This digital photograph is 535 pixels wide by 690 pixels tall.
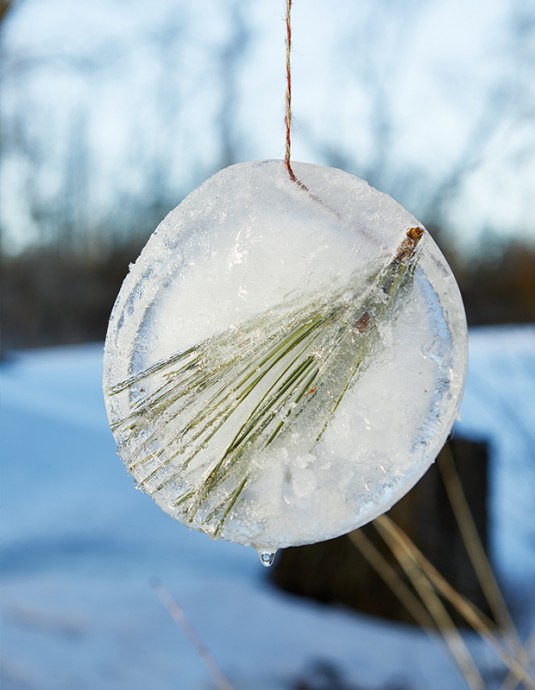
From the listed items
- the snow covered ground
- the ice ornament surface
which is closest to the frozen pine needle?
the ice ornament surface

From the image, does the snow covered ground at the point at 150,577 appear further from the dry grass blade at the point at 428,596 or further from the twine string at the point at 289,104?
the twine string at the point at 289,104

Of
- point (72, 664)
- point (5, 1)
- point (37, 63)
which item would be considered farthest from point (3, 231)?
point (5, 1)

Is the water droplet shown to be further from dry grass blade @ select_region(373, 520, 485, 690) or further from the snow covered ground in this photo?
the snow covered ground

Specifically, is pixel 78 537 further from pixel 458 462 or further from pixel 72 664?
pixel 458 462

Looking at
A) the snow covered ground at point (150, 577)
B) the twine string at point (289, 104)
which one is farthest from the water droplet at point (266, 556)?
the snow covered ground at point (150, 577)

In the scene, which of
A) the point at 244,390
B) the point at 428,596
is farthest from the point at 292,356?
the point at 428,596
